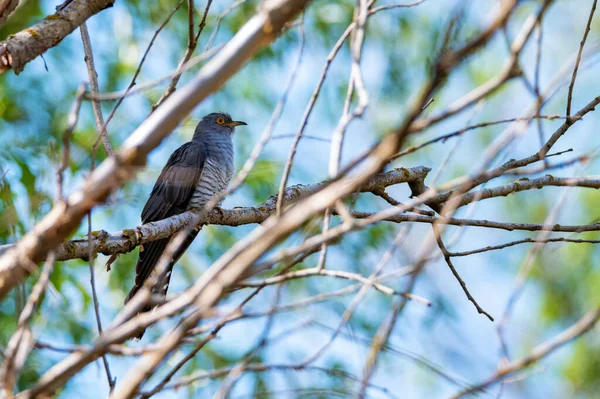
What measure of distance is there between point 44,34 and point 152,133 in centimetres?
143

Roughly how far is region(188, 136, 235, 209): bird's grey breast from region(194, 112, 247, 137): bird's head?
1.04 ft

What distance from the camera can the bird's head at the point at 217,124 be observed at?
640cm

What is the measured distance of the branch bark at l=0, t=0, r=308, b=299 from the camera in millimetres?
1539

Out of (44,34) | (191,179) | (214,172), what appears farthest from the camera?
(214,172)

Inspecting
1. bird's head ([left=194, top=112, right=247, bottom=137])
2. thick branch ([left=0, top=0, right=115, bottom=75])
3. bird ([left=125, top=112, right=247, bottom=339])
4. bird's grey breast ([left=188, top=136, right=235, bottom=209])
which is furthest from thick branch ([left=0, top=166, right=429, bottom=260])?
bird's head ([left=194, top=112, right=247, bottom=137])

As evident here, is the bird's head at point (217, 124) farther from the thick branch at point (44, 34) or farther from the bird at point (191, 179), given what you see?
the thick branch at point (44, 34)

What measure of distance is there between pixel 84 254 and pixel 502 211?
→ 7.96 m

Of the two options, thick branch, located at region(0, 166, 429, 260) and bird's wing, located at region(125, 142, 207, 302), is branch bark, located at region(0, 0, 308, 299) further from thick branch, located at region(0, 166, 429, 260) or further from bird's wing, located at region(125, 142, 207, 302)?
bird's wing, located at region(125, 142, 207, 302)

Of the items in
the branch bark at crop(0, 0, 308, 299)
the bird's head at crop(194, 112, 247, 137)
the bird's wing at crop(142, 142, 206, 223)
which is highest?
the bird's head at crop(194, 112, 247, 137)

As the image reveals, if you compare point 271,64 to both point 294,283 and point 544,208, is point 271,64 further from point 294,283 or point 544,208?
point 544,208

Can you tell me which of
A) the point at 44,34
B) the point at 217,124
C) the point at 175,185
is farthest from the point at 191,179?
the point at 44,34

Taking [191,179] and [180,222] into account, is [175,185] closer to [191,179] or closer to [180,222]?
[191,179]

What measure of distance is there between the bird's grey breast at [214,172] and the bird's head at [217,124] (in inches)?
12.5

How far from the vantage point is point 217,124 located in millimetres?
6512
